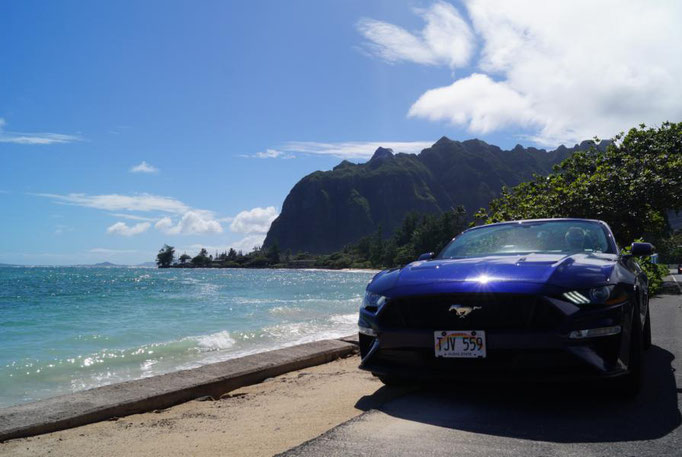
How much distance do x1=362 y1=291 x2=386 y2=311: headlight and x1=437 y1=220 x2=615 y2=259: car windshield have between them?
3.62ft

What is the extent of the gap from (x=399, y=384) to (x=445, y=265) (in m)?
1.09

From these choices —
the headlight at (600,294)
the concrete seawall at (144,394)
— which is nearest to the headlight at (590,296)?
the headlight at (600,294)

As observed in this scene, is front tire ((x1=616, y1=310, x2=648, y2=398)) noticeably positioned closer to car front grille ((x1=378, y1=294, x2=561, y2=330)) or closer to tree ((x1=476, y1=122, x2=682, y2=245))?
car front grille ((x1=378, y1=294, x2=561, y2=330))

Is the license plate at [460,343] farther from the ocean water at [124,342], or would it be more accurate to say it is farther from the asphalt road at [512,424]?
the ocean water at [124,342]

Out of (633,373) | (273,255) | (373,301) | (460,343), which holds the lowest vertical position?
(633,373)

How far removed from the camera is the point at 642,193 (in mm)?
13617

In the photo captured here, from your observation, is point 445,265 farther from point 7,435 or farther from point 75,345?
point 75,345

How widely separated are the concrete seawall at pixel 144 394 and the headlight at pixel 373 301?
187 cm

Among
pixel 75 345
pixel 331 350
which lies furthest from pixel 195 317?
pixel 331 350

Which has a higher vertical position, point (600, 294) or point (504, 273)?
point (504, 273)

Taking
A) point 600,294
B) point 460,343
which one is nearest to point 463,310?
point 460,343

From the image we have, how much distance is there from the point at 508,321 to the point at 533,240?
69.9 inches

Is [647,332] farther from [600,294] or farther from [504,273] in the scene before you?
[504,273]

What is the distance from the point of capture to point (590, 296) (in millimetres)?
3326
